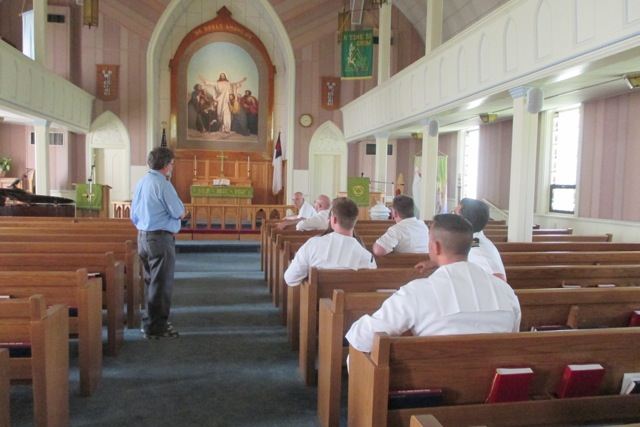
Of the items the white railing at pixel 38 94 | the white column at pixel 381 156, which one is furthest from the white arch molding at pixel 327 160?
the white railing at pixel 38 94

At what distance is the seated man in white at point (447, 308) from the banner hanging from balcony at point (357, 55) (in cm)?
923

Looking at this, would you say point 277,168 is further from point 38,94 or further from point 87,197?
point 38,94

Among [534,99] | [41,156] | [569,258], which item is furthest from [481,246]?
[41,156]

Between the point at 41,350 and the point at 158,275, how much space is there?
1.88 m

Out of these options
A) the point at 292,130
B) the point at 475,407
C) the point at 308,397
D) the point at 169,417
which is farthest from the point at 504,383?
the point at 292,130

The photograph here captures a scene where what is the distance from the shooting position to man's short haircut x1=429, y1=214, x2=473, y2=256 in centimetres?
203

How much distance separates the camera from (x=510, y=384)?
180cm

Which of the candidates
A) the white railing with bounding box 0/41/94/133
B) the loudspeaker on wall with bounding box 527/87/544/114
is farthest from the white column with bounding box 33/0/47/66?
the loudspeaker on wall with bounding box 527/87/544/114

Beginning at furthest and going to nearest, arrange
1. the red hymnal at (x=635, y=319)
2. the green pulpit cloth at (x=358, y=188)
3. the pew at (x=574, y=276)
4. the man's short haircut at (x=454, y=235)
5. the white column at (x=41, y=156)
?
the green pulpit cloth at (x=358, y=188)
the white column at (x=41, y=156)
the pew at (x=574, y=276)
the red hymnal at (x=635, y=319)
the man's short haircut at (x=454, y=235)

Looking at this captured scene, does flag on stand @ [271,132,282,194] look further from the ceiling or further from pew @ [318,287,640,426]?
pew @ [318,287,640,426]

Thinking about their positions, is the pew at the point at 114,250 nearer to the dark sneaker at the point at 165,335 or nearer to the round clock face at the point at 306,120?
the dark sneaker at the point at 165,335

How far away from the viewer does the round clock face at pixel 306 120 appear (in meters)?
14.7

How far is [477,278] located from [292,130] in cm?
1301

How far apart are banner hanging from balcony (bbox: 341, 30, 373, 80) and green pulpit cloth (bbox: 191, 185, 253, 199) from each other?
425 centimetres
